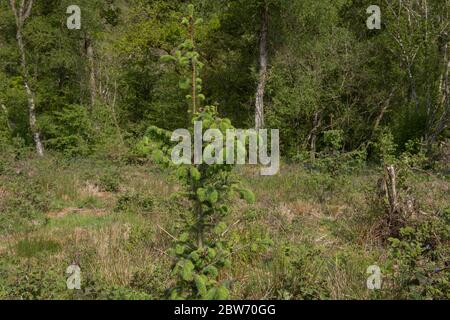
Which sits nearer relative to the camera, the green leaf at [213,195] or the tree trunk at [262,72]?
the green leaf at [213,195]

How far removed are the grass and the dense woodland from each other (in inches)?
1.6

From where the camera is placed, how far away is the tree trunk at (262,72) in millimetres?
21828

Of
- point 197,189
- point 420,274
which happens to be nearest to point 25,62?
point 197,189

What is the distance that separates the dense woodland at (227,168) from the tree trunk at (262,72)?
0.07 meters

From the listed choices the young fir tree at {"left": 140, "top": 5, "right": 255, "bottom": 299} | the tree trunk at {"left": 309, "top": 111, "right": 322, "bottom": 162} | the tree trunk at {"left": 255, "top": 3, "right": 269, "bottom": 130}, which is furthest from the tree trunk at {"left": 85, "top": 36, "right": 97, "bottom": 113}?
the young fir tree at {"left": 140, "top": 5, "right": 255, "bottom": 299}

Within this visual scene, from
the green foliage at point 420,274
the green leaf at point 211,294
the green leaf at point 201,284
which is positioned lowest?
the green foliage at point 420,274

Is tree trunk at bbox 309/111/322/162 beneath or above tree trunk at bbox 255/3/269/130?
beneath

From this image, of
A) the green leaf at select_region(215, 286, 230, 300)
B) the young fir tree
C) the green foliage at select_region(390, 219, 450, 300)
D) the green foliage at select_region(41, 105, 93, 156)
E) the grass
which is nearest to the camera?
the green leaf at select_region(215, 286, 230, 300)

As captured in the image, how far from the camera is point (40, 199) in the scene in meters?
10.6

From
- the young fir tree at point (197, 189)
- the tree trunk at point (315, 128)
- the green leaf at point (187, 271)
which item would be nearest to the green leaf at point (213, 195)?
the young fir tree at point (197, 189)

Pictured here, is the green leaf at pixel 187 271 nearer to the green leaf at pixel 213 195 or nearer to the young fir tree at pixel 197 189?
the young fir tree at pixel 197 189

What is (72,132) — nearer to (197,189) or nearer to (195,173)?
(197,189)

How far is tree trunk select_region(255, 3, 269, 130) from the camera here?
2183 cm

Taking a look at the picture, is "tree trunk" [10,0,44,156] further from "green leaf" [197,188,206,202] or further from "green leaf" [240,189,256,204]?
"green leaf" [240,189,256,204]
